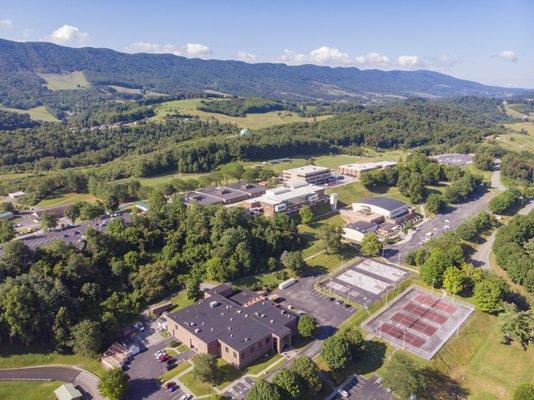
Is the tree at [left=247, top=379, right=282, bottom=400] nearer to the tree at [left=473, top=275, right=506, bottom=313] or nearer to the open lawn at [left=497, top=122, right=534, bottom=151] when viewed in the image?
the tree at [left=473, top=275, right=506, bottom=313]

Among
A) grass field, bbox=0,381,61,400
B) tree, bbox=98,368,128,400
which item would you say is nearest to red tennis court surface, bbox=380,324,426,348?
tree, bbox=98,368,128,400

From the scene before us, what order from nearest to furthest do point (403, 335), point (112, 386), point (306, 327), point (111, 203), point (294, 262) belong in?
point (112, 386)
point (306, 327)
point (403, 335)
point (294, 262)
point (111, 203)

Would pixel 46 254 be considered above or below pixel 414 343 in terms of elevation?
above

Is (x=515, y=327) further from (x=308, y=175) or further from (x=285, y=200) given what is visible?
Answer: (x=308, y=175)

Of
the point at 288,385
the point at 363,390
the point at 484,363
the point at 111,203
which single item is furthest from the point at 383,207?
the point at 111,203

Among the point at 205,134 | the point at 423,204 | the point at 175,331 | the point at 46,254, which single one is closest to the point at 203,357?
the point at 175,331

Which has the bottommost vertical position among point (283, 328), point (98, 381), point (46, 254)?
point (98, 381)

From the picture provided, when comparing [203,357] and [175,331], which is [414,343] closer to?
[203,357]

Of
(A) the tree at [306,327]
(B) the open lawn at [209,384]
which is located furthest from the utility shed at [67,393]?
(A) the tree at [306,327]
